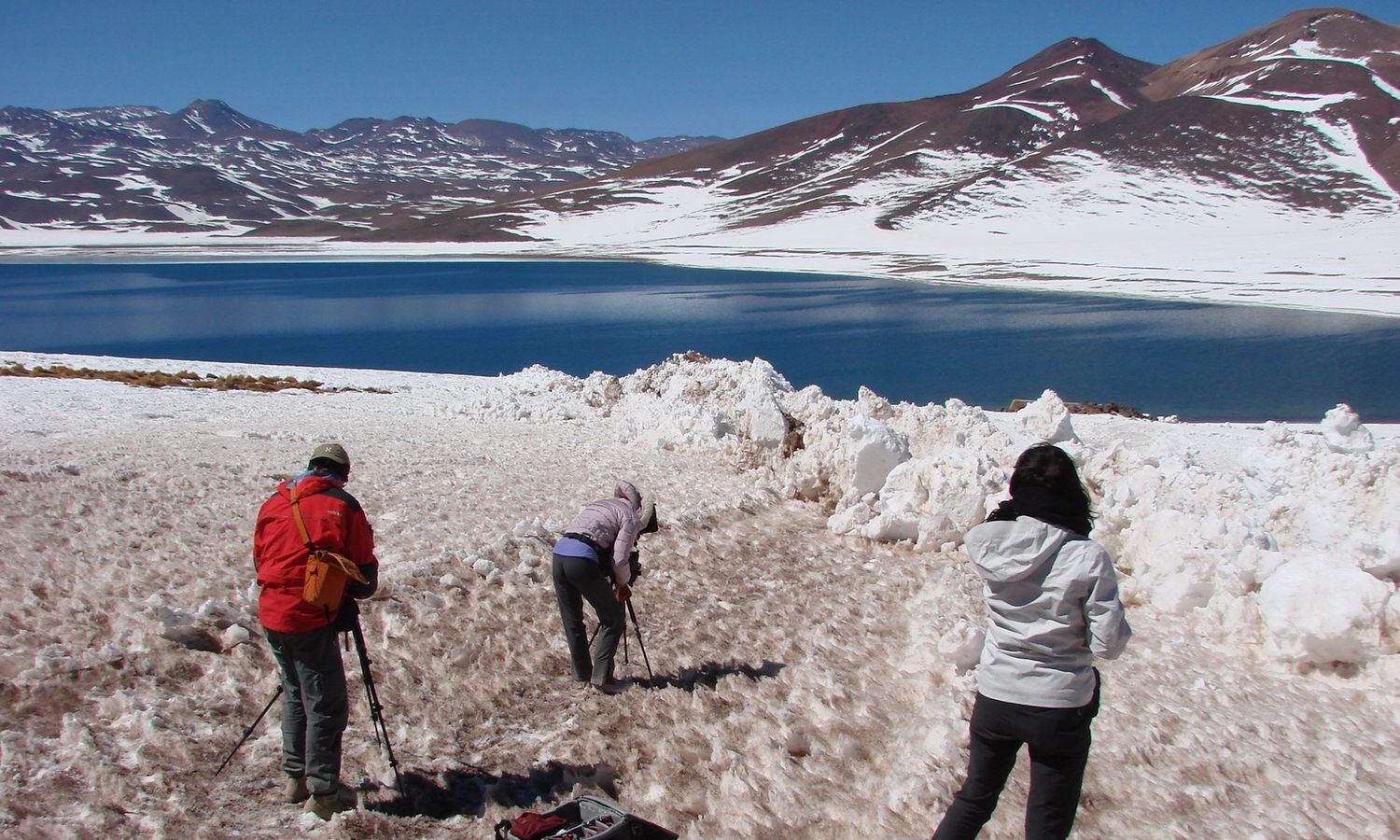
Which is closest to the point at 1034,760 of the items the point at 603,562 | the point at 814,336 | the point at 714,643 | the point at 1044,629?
the point at 1044,629

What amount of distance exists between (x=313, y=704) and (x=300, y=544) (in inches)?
22.9

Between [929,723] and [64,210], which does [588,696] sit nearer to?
[929,723]

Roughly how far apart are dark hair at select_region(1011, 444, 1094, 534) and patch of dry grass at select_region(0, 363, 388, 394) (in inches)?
572

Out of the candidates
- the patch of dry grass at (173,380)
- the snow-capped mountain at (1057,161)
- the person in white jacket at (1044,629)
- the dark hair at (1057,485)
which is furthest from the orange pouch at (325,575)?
the snow-capped mountain at (1057,161)

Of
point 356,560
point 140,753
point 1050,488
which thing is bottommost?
point 140,753

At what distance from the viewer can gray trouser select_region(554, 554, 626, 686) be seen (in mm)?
4410

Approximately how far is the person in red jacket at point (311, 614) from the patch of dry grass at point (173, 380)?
12734mm

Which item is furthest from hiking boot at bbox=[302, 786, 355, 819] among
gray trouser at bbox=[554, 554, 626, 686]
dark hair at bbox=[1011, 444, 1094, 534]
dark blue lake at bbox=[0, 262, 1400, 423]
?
dark blue lake at bbox=[0, 262, 1400, 423]

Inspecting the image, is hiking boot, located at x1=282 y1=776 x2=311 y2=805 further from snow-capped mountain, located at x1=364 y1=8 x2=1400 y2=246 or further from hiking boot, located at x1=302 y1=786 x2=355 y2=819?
snow-capped mountain, located at x1=364 y1=8 x2=1400 y2=246

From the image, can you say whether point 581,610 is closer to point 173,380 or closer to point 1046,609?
point 1046,609

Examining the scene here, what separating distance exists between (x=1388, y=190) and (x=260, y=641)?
10774cm

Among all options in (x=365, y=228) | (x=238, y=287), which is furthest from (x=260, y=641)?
(x=365, y=228)

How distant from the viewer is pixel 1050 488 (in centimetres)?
271

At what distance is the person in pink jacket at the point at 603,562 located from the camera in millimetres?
4430
